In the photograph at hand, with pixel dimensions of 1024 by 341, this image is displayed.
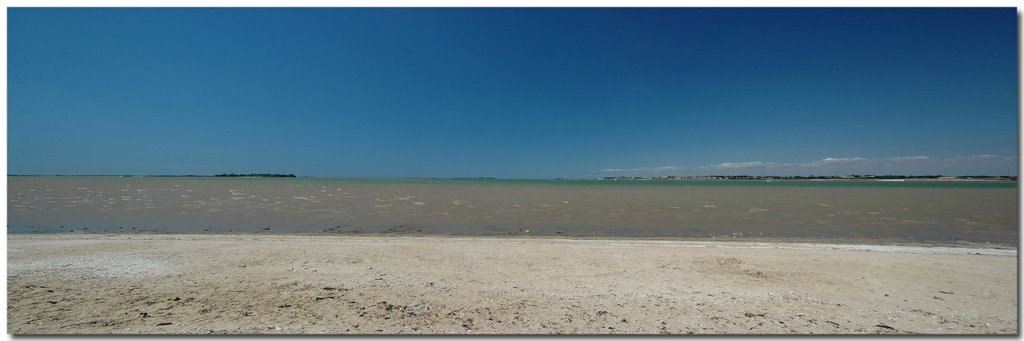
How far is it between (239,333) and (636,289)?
197 inches

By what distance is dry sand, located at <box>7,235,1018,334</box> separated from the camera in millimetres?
4445

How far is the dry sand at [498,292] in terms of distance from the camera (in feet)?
14.6

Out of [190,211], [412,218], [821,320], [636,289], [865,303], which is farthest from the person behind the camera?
[190,211]

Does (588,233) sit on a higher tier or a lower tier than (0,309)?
lower

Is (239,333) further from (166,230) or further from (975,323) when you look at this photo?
(166,230)

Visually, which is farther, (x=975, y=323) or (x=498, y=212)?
(x=498, y=212)

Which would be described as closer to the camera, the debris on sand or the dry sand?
the dry sand

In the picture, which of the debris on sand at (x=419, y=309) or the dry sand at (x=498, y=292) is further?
the debris on sand at (x=419, y=309)

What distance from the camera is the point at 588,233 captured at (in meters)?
14.3

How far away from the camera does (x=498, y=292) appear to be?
5.60 m

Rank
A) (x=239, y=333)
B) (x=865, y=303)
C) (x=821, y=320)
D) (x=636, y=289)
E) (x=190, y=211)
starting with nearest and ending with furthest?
(x=239, y=333)
(x=821, y=320)
(x=865, y=303)
(x=636, y=289)
(x=190, y=211)

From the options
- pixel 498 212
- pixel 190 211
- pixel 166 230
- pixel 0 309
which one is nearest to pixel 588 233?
pixel 498 212

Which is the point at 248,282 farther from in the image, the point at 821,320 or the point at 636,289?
the point at 821,320

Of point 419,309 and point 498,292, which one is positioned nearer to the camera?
point 419,309
